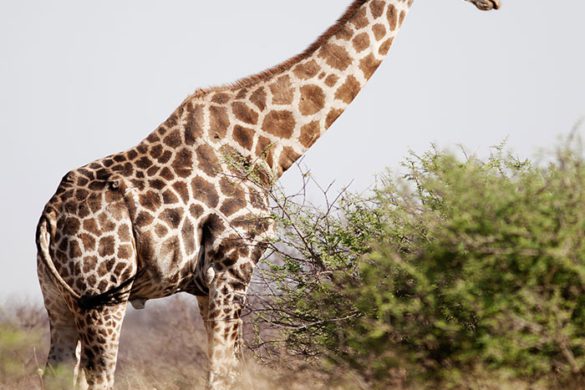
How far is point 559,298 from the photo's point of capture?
5.65 m

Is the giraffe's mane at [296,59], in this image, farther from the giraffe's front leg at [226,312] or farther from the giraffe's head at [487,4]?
the giraffe's front leg at [226,312]

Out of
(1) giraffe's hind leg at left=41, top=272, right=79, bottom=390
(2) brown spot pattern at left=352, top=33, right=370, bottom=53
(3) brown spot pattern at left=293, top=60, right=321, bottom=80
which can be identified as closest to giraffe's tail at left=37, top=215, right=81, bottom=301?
(1) giraffe's hind leg at left=41, top=272, right=79, bottom=390

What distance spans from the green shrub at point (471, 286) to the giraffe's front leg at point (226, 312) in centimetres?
83

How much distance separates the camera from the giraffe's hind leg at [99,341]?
7855 mm

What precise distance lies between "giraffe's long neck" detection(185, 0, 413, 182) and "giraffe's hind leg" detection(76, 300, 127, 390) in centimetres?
172

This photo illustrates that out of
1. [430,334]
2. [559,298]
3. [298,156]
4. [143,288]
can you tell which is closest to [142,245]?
[143,288]

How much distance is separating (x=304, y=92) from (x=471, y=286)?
11.2 ft

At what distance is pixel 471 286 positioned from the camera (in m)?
5.76

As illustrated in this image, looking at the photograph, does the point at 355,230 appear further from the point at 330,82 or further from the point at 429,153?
the point at 330,82

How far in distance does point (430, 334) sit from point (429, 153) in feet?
7.19

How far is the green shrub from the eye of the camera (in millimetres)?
5645

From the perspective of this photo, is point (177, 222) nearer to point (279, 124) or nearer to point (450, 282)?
point (279, 124)

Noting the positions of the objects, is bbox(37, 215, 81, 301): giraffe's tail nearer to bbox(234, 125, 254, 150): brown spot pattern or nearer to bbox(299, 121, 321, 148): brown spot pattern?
bbox(234, 125, 254, 150): brown spot pattern

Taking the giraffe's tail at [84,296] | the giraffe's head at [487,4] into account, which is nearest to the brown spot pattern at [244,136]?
the giraffe's tail at [84,296]
